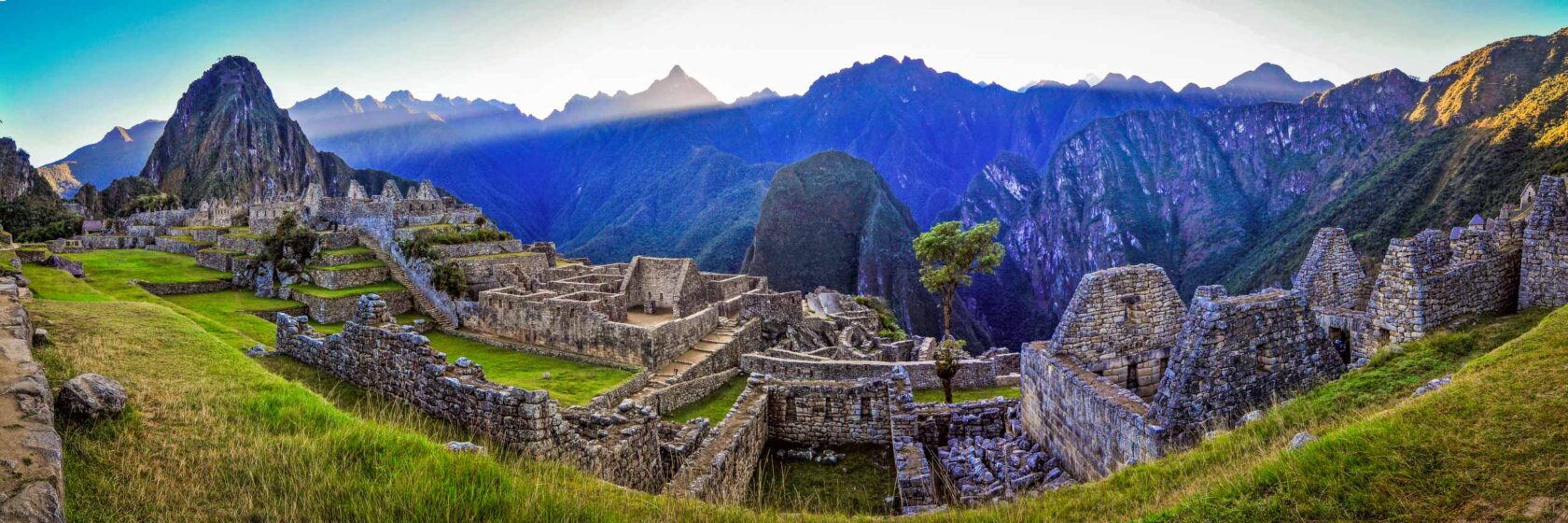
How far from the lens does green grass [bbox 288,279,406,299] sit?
1006 inches

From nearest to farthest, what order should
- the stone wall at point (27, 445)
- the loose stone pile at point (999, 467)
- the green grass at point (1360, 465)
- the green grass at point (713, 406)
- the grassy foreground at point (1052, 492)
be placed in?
1. the stone wall at point (27, 445)
2. the green grass at point (1360, 465)
3. the grassy foreground at point (1052, 492)
4. the loose stone pile at point (999, 467)
5. the green grass at point (713, 406)

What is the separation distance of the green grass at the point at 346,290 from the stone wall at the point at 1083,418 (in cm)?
2577

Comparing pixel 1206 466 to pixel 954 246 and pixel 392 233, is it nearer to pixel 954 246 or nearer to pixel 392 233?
pixel 954 246

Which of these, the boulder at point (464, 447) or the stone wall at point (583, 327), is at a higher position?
the boulder at point (464, 447)

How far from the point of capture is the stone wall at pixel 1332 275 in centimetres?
1086

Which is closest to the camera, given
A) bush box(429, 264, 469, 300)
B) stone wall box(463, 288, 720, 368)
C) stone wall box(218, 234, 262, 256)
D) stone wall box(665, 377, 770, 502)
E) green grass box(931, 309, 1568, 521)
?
green grass box(931, 309, 1568, 521)

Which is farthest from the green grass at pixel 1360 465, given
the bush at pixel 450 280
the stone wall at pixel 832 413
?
the bush at pixel 450 280

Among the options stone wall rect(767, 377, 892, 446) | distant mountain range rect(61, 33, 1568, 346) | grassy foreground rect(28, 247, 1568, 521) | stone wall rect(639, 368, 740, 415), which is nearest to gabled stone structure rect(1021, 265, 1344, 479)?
grassy foreground rect(28, 247, 1568, 521)

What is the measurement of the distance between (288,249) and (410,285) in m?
5.47

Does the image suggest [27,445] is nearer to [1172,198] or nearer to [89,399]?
[89,399]

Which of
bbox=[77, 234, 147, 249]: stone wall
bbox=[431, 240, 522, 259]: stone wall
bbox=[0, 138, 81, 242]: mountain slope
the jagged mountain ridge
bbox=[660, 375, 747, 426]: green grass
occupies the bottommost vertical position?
bbox=[660, 375, 747, 426]: green grass

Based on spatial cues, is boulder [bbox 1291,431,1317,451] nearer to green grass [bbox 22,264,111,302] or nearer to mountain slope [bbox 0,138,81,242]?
green grass [bbox 22,264,111,302]

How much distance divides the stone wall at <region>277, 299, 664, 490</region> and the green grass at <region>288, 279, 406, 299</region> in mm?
18984

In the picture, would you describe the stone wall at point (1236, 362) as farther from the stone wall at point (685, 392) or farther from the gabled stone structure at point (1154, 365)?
the stone wall at point (685, 392)
